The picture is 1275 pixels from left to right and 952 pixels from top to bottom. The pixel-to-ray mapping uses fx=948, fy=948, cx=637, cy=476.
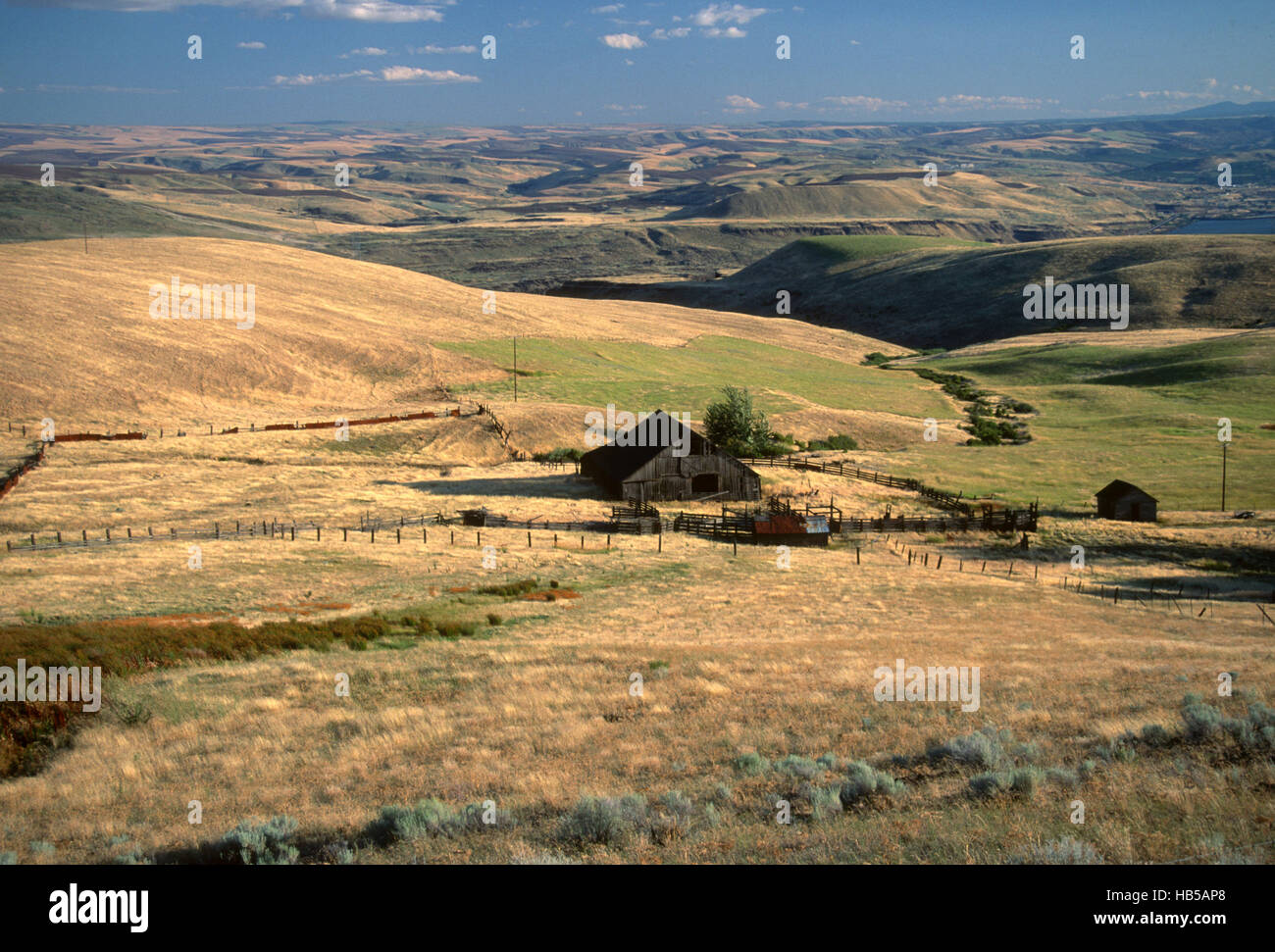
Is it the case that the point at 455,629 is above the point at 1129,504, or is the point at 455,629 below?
below

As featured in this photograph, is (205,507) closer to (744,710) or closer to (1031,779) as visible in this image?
(744,710)

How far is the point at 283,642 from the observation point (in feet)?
84.5

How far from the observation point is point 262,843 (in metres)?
11.7

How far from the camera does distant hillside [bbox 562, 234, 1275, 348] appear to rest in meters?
126

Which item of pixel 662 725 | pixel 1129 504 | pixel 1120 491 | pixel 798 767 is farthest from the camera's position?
pixel 1120 491

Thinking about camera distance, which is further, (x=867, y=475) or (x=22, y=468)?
(x=867, y=475)

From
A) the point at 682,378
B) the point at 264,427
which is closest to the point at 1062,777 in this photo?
the point at 264,427

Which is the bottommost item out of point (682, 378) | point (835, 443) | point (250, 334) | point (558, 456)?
point (558, 456)

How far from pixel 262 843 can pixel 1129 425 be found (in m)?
76.5

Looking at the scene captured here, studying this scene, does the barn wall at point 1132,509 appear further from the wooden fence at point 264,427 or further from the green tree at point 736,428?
the wooden fence at point 264,427

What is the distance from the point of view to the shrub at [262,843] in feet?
37.9

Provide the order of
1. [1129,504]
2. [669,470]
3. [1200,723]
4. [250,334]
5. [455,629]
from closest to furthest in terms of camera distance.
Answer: [1200,723] < [455,629] < [1129,504] < [669,470] < [250,334]

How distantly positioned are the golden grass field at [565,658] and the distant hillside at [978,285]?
249 ft

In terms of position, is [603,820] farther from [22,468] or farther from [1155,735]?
[22,468]
